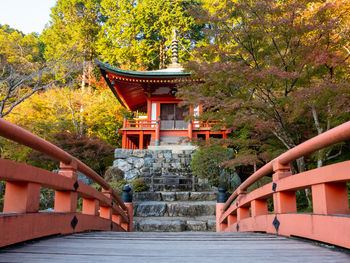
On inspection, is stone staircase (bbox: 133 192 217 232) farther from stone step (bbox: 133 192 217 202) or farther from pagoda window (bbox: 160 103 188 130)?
pagoda window (bbox: 160 103 188 130)

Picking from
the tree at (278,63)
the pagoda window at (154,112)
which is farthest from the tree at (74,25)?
the tree at (278,63)

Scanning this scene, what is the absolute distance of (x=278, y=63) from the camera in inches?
216

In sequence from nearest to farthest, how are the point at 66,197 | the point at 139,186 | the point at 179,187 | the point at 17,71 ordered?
the point at 66,197, the point at 139,186, the point at 179,187, the point at 17,71

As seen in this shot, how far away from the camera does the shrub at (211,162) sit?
8391 mm

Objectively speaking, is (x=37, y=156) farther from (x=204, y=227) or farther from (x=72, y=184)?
(x=72, y=184)

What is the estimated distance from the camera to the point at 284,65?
212 inches

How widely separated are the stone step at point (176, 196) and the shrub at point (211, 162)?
0.88 meters

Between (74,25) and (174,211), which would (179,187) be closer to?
(174,211)

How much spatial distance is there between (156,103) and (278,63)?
9.61 metres

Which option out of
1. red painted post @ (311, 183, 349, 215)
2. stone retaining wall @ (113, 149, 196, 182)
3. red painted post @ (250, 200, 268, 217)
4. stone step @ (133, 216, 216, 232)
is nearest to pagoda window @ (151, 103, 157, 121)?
stone retaining wall @ (113, 149, 196, 182)

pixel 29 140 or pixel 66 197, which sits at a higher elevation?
pixel 29 140

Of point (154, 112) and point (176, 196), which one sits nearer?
point (176, 196)

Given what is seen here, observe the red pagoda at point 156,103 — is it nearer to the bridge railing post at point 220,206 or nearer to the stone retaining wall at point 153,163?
the stone retaining wall at point 153,163

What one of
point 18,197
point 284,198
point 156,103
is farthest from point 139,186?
point 156,103
